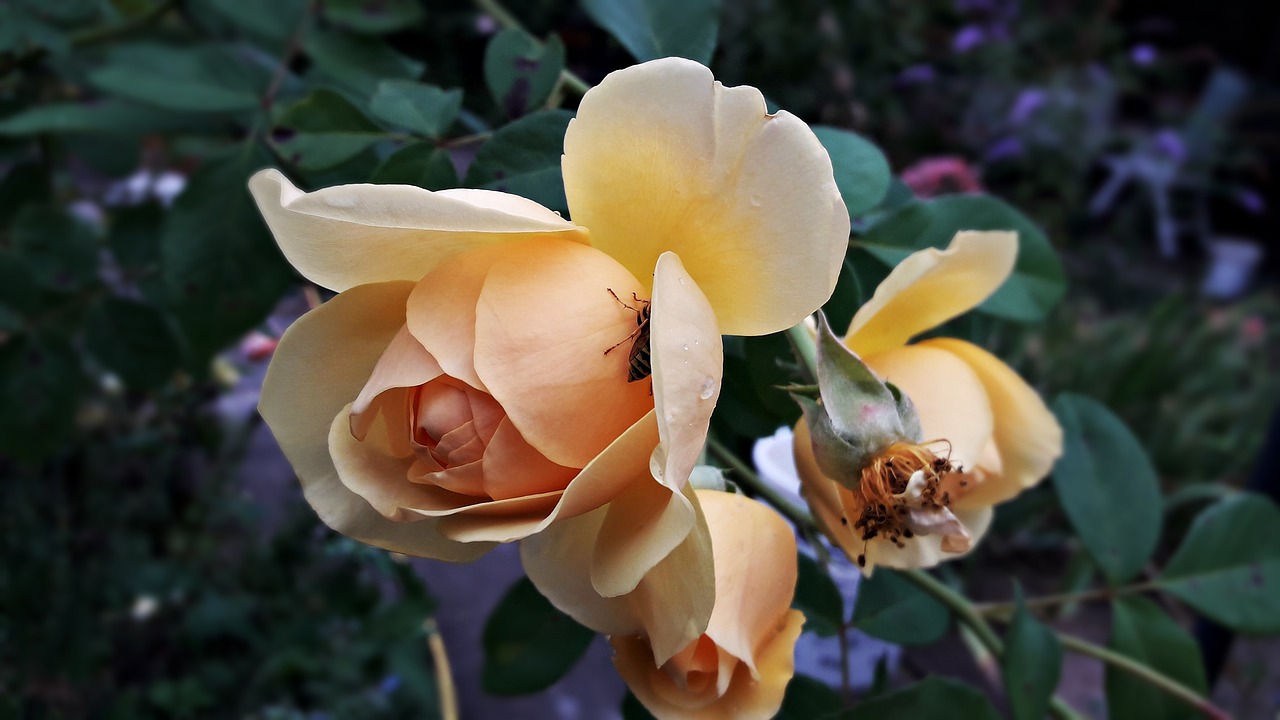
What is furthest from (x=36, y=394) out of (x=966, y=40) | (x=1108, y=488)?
(x=966, y=40)

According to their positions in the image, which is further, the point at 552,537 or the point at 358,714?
the point at 358,714

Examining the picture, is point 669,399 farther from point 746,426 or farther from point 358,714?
point 358,714

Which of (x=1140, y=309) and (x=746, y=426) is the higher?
(x=746, y=426)

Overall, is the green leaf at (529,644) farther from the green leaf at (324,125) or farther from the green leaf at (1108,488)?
the green leaf at (1108,488)

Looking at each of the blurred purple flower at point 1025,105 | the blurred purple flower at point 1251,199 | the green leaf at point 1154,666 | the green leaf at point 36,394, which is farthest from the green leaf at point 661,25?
the blurred purple flower at point 1251,199

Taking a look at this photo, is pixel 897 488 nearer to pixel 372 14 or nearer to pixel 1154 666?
pixel 1154 666

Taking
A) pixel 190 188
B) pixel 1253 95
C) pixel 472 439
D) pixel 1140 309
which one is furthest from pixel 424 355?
pixel 1253 95

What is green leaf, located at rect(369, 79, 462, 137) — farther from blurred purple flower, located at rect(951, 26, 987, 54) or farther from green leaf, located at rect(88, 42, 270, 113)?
blurred purple flower, located at rect(951, 26, 987, 54)
